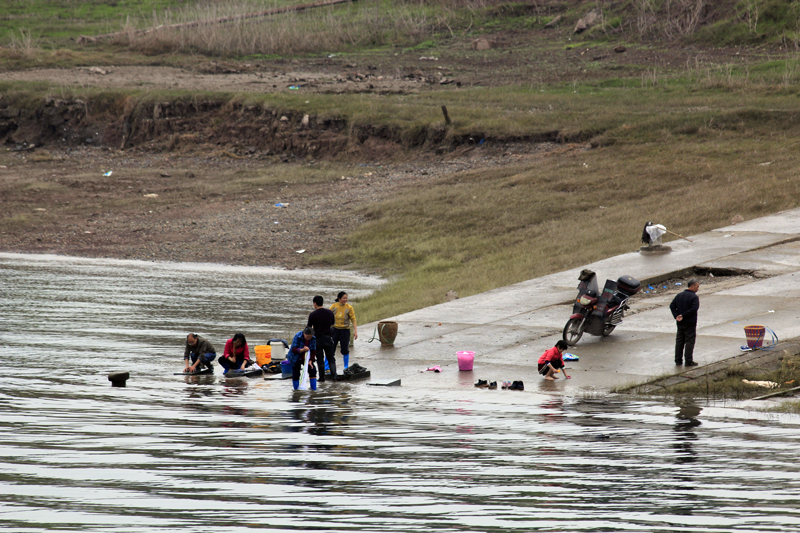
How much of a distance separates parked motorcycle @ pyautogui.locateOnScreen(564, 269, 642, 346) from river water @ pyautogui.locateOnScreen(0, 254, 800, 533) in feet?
11.2

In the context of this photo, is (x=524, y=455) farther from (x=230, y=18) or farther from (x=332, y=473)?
(x=230, y=18)

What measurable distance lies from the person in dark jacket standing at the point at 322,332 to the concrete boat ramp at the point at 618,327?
0.81 metres

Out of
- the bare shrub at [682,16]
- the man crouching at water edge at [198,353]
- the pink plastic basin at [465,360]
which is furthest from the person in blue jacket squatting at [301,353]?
the bare shrub at [682,16]

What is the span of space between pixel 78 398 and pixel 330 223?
21553mm

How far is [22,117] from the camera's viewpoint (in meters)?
46.9

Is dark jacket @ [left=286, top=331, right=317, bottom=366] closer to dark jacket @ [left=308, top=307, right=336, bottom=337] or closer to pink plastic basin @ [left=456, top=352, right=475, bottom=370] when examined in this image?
dark jacket @ [left=308, top=307, right=336, bottom=337]

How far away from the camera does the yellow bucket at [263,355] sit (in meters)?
15.1

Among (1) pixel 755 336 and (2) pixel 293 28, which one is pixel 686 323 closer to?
(1) pixel 755 336

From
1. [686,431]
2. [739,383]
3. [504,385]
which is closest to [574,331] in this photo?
[504,385]

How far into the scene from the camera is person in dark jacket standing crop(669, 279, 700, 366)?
44.1 feet

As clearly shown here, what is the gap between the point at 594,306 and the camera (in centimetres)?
1544

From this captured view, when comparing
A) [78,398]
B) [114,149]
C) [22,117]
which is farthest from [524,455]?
[22,117]

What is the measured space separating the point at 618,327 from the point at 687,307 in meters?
3.04

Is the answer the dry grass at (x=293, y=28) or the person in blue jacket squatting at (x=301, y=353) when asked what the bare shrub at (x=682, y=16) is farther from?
the person in blue jacket squatting at (x=301, y=353)
